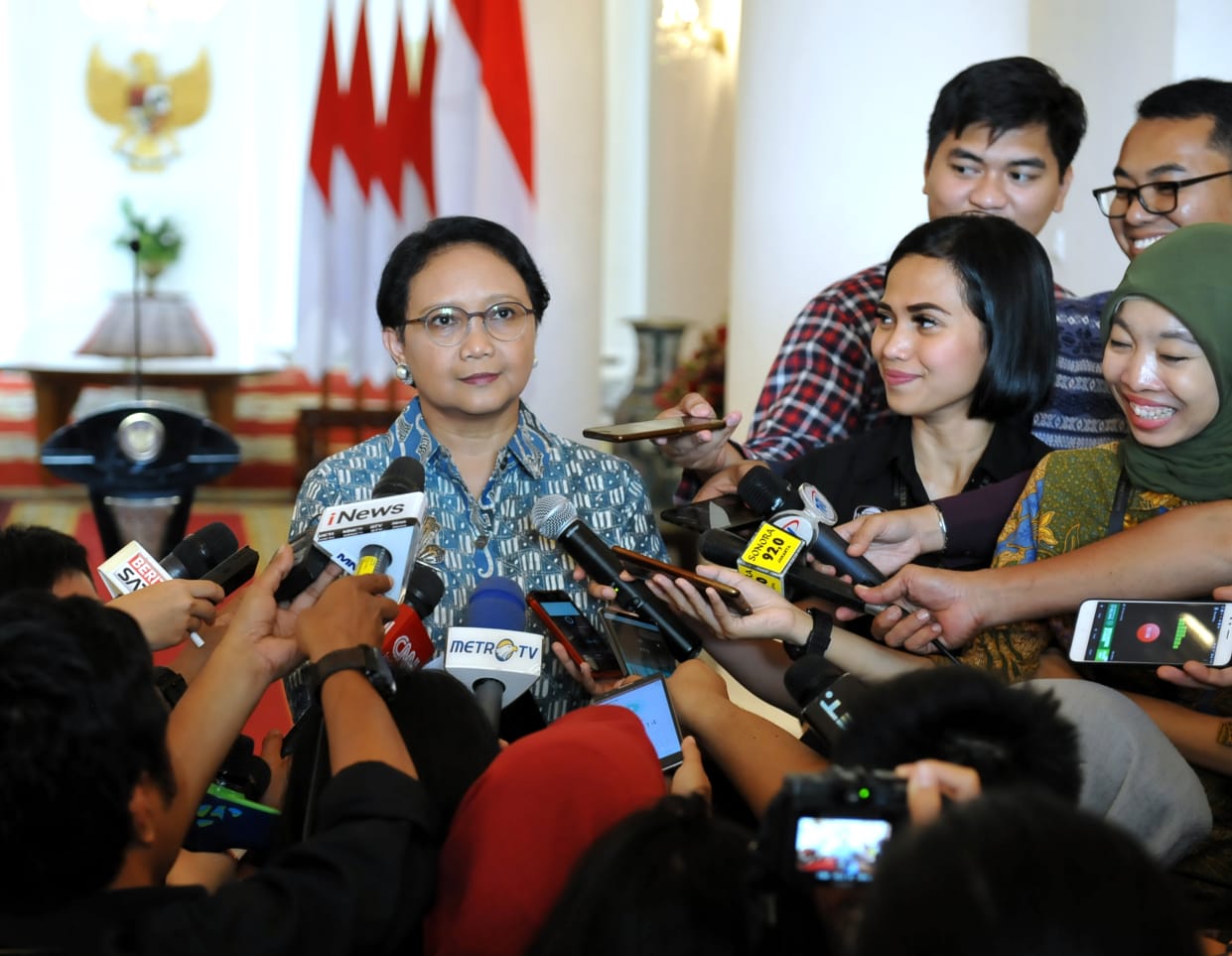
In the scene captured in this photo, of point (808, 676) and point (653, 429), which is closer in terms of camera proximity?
point (808, 676)

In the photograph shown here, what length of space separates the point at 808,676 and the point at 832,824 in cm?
52

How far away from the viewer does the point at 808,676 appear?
1.64 m

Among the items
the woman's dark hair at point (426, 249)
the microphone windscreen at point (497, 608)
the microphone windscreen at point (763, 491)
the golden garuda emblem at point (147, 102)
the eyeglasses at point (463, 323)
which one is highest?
the golden garuda emblem at point (147, 102)

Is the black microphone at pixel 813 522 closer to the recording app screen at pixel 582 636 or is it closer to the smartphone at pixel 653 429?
the smartphone at pixel 653 429

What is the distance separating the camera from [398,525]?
5.83ft

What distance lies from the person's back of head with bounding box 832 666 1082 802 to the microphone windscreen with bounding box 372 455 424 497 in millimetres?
794

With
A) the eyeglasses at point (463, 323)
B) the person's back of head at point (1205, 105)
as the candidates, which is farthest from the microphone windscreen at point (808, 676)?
the person's back of head at point (1205, 105)

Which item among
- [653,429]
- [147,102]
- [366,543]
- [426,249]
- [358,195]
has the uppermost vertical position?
[147,102]

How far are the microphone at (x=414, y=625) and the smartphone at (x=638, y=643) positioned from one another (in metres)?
0.32

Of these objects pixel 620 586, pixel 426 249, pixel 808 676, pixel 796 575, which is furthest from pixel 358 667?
pixel 426 249

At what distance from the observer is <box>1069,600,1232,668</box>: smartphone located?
1770 millimetres

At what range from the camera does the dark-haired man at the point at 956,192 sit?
282cm

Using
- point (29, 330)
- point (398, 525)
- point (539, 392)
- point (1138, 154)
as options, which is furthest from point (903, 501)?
point (29, 330)

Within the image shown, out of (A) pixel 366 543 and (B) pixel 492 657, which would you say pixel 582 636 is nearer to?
(B) pixel 492 657
